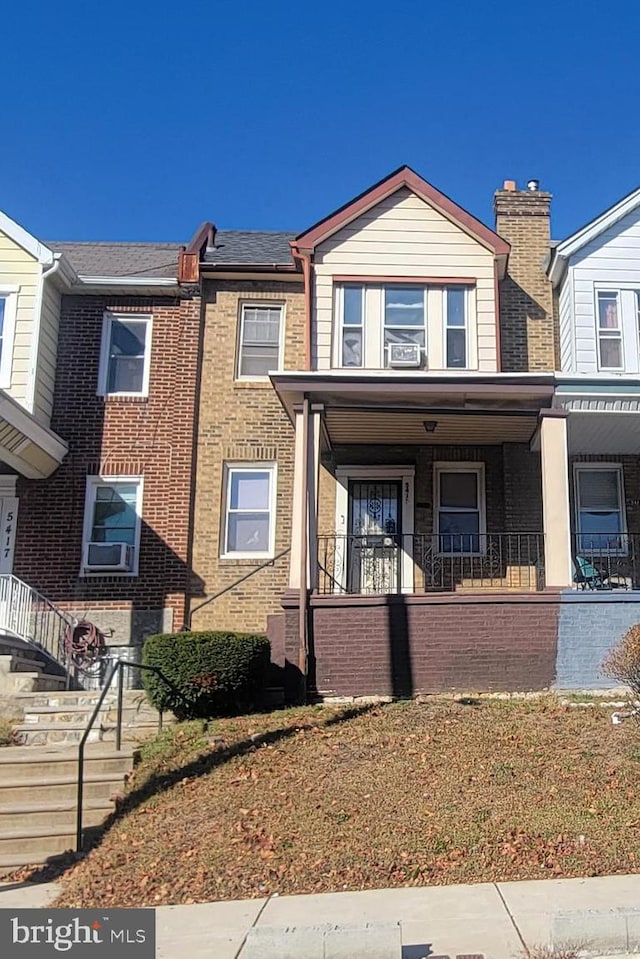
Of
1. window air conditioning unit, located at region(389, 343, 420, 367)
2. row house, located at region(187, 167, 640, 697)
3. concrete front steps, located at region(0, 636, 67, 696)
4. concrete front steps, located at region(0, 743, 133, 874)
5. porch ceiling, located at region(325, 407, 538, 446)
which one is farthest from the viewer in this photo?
window air conditioning unit, located at region(389, 343, 420, 367)

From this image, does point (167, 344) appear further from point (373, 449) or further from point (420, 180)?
point (420, 180)

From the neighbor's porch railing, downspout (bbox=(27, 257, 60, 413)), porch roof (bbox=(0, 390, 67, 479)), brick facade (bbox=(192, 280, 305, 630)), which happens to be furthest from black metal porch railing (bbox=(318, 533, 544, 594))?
downspout (bbox=(27, 257, 60, 413))

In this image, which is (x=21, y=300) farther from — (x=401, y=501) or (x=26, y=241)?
(x=401, y=501)

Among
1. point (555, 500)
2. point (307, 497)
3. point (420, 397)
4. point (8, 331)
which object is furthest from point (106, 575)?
point (555, 500)

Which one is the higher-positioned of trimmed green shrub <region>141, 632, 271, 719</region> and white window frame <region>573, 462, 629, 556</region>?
white window frame <region>573, 462, 629, 556</region>

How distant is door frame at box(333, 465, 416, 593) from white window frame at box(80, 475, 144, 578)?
3.35 meters

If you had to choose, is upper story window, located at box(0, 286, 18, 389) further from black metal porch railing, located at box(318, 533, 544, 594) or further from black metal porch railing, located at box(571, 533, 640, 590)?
black metal porch railing, located at box(571, 533, 640, 590)

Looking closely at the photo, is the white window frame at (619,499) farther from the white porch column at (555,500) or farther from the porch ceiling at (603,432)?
the white porch column at (555,500)

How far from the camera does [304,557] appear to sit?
37.3 feet

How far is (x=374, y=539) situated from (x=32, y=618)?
5706 mm

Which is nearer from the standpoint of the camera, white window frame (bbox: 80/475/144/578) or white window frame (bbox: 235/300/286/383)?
white window frame (bbox: 80/475/144/578)

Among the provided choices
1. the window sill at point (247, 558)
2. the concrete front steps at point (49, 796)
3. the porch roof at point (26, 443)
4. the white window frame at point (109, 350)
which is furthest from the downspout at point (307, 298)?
the concrete front steps at point (49, 796)

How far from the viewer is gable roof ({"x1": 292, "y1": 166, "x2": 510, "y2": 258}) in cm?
1406

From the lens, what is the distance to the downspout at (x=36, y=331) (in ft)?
44.9
